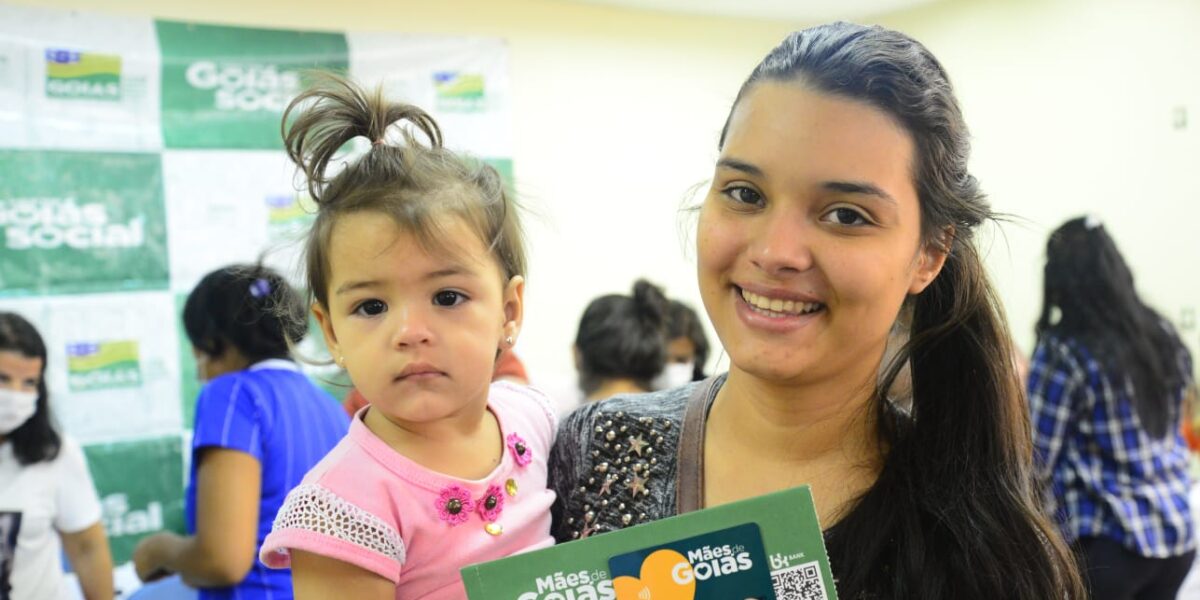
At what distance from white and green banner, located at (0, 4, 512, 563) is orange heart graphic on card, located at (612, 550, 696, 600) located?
10.6 feet

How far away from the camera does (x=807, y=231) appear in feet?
3.45

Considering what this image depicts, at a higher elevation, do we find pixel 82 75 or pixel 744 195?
pixel 82 75

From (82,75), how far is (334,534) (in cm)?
361

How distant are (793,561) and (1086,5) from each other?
5.40m

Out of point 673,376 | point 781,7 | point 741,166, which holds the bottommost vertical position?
point 673,376

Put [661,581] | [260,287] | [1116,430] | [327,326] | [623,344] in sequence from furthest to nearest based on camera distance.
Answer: [623,344] → [1116,430] → [260,287] → [327,326] → [661,581]

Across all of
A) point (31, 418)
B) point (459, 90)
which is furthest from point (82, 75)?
point (31, 418)

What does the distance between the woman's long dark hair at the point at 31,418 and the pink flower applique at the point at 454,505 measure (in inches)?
79.0

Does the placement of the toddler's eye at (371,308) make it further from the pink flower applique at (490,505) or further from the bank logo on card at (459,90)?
the bank logo on card at (459,90)

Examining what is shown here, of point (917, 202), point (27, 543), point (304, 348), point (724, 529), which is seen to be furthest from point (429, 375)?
point (304, 348)

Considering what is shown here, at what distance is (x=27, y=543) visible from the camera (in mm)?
2609

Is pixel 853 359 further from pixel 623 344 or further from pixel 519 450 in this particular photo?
pixel 623 344

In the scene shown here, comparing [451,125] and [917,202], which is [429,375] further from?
[451,125]

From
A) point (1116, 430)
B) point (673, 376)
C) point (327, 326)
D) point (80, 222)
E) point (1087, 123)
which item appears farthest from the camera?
point (1087, 123)
